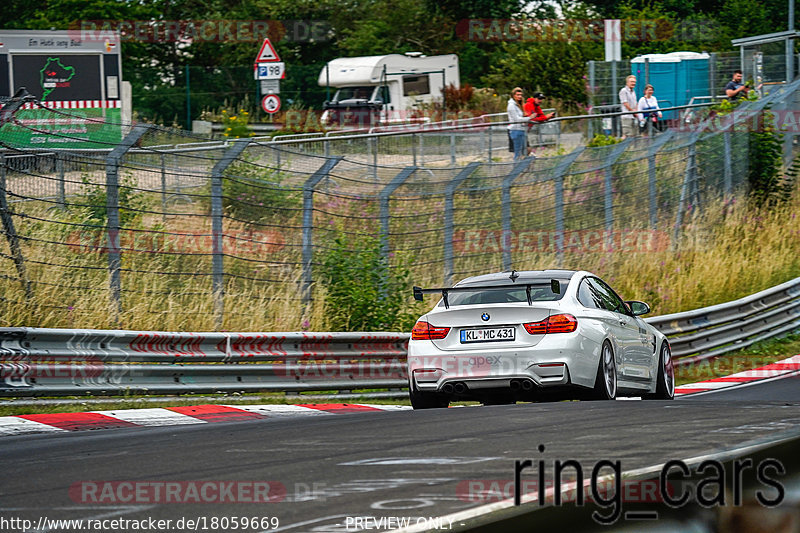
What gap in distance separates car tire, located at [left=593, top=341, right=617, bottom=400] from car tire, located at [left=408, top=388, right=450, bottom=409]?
1.37 meters

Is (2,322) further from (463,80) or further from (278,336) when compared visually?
(463,80)

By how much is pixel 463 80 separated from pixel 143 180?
2048 inches

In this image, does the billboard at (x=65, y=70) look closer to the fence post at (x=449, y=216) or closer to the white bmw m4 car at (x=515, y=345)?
the fence post at (x=449, y=216)

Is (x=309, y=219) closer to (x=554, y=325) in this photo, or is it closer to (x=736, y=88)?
(x=554, y=325)

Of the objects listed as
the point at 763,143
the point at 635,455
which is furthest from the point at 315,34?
the point at 635,455

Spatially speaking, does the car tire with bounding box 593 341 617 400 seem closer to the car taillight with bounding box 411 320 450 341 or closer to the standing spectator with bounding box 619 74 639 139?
the car taillight with bounding box 411 320 450 341

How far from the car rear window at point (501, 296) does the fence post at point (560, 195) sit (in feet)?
→ 26.1

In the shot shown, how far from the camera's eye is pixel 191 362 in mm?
12016


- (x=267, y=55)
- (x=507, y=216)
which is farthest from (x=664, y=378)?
(x=267, y=55)

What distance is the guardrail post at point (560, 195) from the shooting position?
747 inches

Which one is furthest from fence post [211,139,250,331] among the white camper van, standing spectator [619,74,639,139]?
the white camper van

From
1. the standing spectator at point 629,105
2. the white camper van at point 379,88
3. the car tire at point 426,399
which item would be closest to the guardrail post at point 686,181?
the standing spectator at point 629,105

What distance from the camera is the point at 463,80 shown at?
64750 millimetres

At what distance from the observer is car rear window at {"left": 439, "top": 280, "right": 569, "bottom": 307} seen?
10.9 m
